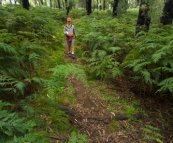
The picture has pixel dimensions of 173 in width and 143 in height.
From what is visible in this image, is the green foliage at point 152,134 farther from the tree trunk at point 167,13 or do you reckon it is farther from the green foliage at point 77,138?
the tree trunk at point 167,13

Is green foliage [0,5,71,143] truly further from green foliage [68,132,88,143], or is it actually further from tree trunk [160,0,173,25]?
tree trunk [160,0,173,25]

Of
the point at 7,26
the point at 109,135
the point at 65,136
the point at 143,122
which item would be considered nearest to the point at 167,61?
the point at 143,122

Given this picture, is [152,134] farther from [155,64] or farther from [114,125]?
[155,64]

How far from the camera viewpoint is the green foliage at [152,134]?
3685 mm

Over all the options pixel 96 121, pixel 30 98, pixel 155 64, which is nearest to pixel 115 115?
pixel 96 121

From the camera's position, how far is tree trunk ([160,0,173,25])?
786 cm

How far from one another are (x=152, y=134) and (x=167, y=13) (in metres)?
6.37

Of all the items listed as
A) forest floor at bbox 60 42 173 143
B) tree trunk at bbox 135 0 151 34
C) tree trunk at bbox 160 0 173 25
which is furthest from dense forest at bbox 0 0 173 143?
tree trunk at bbox 160 0 173 25

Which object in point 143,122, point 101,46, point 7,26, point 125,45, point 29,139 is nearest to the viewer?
point 29,139

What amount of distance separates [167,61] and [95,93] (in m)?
2.15

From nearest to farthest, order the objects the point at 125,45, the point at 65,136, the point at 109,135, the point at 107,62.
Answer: the point at 65,136
the point at 109,135
the point at 107,62
the point at 125,45

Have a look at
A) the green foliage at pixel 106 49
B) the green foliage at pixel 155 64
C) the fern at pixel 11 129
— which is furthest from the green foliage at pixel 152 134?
the fern at pixel 11 129

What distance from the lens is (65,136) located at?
3400 mm

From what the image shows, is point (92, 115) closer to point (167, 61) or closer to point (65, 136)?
point (65, 136)
